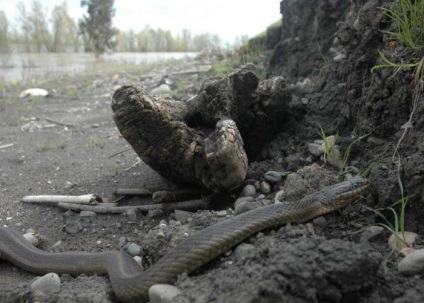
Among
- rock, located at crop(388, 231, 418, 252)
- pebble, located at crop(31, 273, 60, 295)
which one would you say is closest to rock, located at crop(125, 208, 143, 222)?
pebble, located at crop(31, 273, 60, 295)

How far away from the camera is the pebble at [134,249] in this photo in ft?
11.8

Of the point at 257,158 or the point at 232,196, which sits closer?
the point at 232,196

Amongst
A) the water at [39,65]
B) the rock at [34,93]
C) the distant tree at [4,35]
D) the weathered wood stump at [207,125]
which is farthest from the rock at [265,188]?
the distant tree at [4,35]

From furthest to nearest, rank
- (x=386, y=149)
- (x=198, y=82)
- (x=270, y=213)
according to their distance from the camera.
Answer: (x=198, y=82) → (x=386, y=149) → (x=270, y=213)

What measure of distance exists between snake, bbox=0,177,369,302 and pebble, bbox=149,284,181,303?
12cm

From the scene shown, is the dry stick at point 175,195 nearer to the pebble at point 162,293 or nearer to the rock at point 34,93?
the pebble at point 162,293

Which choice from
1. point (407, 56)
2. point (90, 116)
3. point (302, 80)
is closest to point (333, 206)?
point (407, 56)

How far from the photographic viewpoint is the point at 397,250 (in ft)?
8.96

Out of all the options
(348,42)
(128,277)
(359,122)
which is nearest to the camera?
(128,277)

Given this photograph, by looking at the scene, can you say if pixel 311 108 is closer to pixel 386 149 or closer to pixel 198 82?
pixel 386 149

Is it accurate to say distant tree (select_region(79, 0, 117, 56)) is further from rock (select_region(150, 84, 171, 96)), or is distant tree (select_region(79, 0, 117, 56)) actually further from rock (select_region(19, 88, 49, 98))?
rock (select_region(150, 84, 171, 96))

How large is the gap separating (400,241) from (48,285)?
2453 millimetres

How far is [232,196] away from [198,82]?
584cm

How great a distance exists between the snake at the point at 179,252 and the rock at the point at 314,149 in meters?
0.95
